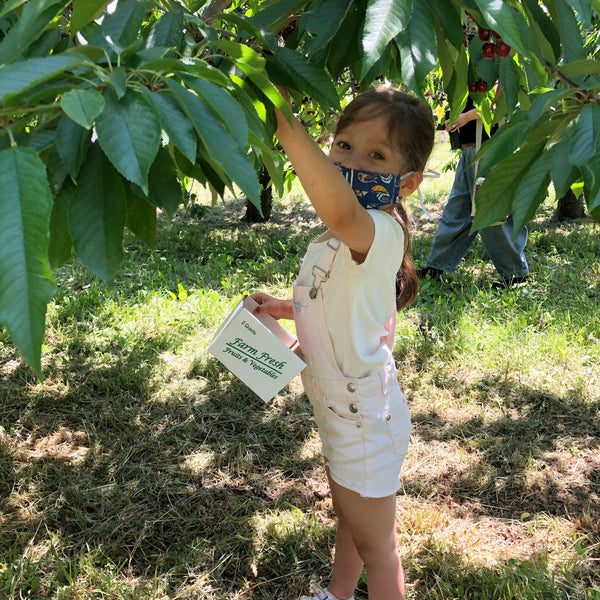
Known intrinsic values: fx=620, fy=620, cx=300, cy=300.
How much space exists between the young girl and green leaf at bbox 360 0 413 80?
426 mm

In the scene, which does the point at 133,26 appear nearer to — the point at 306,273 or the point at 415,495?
the point at 306,273

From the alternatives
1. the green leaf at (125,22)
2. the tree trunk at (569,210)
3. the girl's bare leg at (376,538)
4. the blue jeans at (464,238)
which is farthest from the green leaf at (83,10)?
the tree trunk at (569,210)

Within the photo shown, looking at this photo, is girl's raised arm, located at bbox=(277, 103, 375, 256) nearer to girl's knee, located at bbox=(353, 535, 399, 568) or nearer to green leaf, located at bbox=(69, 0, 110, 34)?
green leaf, located at bbox=(69, 0, 110, 34)

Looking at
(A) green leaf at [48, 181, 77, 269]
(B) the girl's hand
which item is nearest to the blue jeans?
(B) the girl's hand

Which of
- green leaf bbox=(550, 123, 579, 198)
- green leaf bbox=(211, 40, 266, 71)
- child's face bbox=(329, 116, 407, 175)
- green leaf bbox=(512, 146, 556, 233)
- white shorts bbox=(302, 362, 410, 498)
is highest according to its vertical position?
green leaf bbox=(211, 40, 266, 71)

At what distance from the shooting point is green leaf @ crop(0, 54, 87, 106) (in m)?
0.53

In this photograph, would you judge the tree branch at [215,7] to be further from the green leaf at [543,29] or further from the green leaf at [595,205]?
the green leaf at [595,205]

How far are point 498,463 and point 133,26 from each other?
2054 mm

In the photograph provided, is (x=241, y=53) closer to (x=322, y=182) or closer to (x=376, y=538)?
(x=322, y=182)

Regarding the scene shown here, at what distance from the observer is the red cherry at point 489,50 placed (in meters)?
1.26

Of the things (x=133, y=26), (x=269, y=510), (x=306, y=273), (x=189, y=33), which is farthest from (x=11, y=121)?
(x=269, y=510)

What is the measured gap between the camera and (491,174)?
930 mm

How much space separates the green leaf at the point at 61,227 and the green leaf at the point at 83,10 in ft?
0.99

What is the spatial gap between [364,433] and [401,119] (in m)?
0.68
